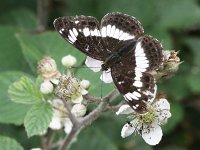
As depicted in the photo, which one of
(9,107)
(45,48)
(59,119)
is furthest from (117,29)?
(45,48)

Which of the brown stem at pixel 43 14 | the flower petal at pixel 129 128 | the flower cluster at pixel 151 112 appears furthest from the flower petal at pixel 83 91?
the brown stem at pixel 43 14

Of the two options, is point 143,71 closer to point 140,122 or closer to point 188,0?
point 140,122

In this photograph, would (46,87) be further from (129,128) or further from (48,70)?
(129,128)

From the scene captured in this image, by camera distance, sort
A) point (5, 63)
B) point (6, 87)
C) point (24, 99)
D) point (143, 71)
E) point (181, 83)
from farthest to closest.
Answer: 1. point (181, 83)
2. point (5, 63)
3. point (6, 87)
4. point (24, 99)
5. point (143, 71)

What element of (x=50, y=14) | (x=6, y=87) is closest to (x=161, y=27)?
(x=50, y=14)

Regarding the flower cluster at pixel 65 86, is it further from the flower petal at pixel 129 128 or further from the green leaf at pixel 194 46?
the green leaf at pixel 194 46
